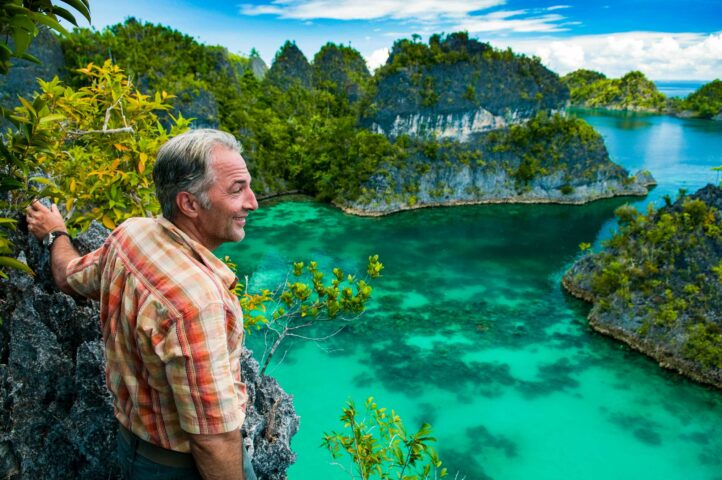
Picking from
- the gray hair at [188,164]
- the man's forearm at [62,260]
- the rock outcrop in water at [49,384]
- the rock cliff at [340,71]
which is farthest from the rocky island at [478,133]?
the gray hair at [188,164]

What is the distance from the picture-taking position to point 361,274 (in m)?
24.8

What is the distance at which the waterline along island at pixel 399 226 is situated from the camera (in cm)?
309

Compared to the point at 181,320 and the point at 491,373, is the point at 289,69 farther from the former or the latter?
the point at 181,320

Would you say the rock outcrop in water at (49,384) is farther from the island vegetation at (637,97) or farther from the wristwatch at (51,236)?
the island vegetation at (637,97)

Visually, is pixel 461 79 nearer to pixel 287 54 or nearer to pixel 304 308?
pixel 287 54

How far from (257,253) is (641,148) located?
183 ft

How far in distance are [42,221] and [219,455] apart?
Answer: 6.24ft

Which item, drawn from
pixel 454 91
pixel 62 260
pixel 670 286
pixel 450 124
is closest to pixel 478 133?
pixel 450 124

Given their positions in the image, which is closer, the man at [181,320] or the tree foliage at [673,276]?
the man at [181,320]

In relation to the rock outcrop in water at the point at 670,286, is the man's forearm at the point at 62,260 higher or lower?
higher

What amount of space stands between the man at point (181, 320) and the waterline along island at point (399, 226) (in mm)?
983

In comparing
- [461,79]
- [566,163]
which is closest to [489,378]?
[566,163]

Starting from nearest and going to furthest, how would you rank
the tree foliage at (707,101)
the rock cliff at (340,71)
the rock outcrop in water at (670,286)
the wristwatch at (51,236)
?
the wristwatch at (51,236), the rock outcrop in water at (670,286), the rock cliff at (340,71), the tree foliage at (707,101)

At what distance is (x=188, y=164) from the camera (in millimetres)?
1678
